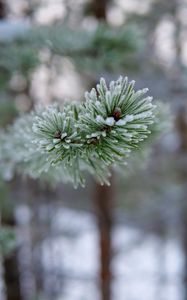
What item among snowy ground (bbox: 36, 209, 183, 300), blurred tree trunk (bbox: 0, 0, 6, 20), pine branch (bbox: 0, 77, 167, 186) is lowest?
pine branch (bbox: 0, 77, 167, 186)

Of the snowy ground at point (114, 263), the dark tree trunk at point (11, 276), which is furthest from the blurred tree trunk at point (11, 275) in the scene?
the snowy ground at point (114, 263)

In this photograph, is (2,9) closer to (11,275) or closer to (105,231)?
(11,275)

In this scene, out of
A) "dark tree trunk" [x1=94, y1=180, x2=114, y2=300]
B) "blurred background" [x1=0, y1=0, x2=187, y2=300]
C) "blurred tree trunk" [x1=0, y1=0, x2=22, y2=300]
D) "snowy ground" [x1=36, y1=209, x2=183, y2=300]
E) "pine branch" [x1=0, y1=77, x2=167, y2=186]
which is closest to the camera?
"pine branch" [x1=0, y1=77, x2=167, y2=186]

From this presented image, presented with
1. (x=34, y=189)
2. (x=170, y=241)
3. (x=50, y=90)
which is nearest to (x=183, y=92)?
(x=50, y=90)

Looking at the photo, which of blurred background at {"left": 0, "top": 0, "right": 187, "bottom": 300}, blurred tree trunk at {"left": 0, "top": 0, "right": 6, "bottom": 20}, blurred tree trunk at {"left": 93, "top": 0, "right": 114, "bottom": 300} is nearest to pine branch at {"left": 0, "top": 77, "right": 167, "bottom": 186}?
blurred background at {"left": 0, "top": 0, "right": 187, "bottom": 300}

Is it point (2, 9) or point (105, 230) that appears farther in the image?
point (105, 230)

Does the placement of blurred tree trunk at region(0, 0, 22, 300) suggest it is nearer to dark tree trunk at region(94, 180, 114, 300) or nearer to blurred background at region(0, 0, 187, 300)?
blurred background at region(0, 0, 187, 300)

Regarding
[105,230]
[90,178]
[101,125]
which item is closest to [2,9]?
[90,178]
